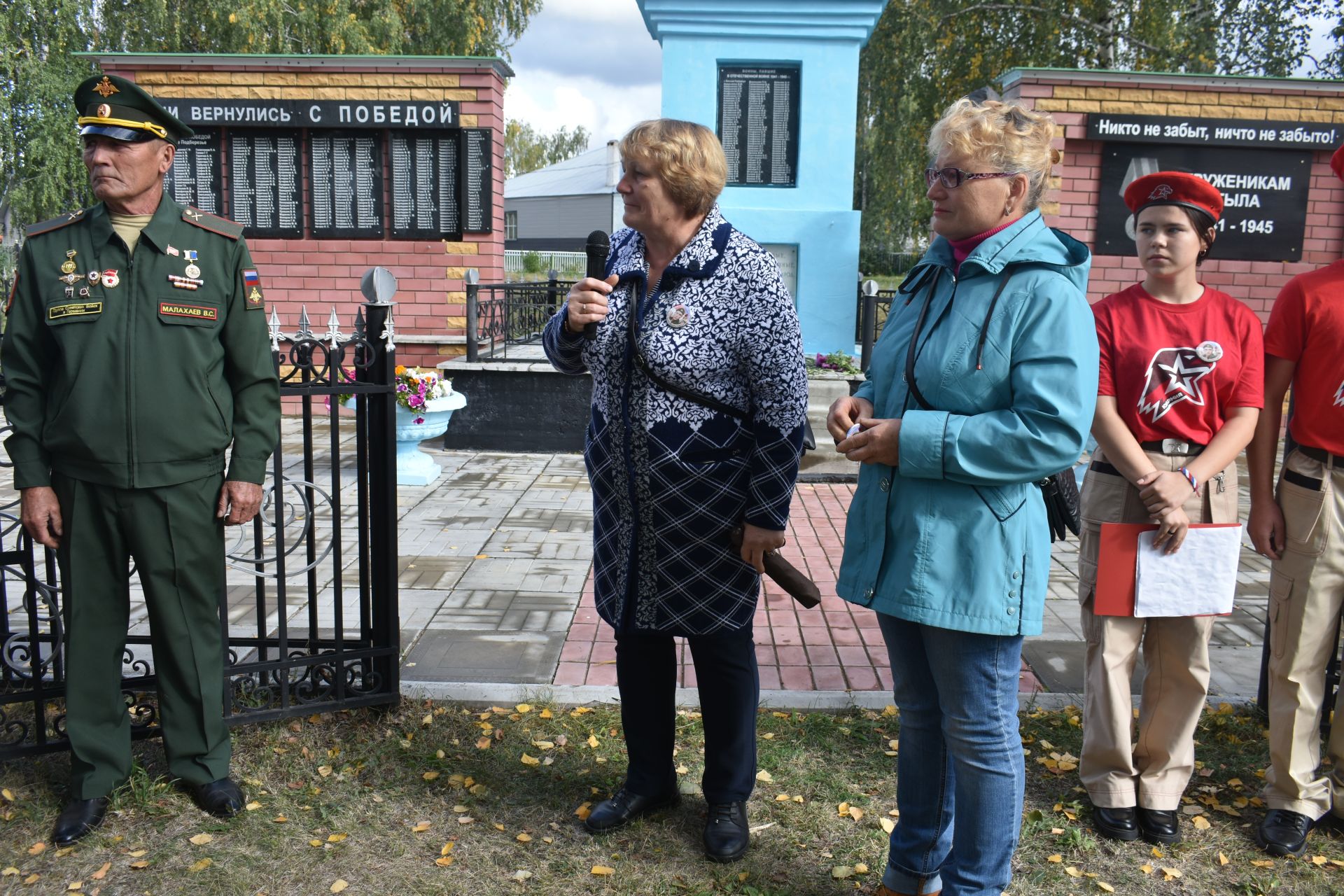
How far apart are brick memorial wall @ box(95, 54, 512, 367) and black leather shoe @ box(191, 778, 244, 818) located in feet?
25.3

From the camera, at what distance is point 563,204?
149 feet

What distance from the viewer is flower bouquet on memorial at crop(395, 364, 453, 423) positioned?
308 inches

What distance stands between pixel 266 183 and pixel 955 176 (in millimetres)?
10009

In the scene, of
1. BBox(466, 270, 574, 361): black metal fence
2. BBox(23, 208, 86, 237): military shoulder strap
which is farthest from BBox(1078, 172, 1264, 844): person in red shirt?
BBox(466, 270, 574, 361): black metal fence

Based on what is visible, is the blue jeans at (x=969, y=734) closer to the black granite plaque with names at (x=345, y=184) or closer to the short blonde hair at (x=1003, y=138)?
the short blonde hair at (x=1003, y=138)

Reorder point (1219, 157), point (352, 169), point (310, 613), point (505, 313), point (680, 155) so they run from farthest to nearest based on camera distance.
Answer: point (352, 169) < point (1219, 157) < point (505, 313) < point (310, 613) < point (680, 155)

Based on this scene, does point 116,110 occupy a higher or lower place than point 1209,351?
higher

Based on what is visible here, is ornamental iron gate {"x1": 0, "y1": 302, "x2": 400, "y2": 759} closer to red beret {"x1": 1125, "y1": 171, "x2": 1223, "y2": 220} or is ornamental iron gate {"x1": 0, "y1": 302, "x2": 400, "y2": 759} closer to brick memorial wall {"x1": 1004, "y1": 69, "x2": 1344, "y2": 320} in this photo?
red beret {"x1": 1125, "y1": 171, "x2": 1223, "y2": 220}

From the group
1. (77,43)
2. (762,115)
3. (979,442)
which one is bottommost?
(979,442)

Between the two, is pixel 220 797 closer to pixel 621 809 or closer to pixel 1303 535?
pixel 621 809

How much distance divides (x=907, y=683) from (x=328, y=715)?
2.16m

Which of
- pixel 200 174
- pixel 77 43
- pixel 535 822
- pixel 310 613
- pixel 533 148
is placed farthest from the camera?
pixel 533 148

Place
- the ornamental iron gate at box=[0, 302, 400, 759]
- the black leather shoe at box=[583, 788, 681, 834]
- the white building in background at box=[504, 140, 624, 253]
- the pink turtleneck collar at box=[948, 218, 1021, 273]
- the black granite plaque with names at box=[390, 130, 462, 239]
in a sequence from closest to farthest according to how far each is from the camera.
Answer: the pink turtleneck collar at box=[948, 218, 1021, 273] < the black leather shoe at box=[583, 788, 681, 834] < the ornamental iron gate at box=[0, 302, 400, 759] < the black granite plaque with names at box=[390, 130, 462, 239] < the white building in background at box=[504, 140, 624, 253]

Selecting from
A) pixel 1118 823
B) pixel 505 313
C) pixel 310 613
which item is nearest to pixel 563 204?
pixel 505 313
